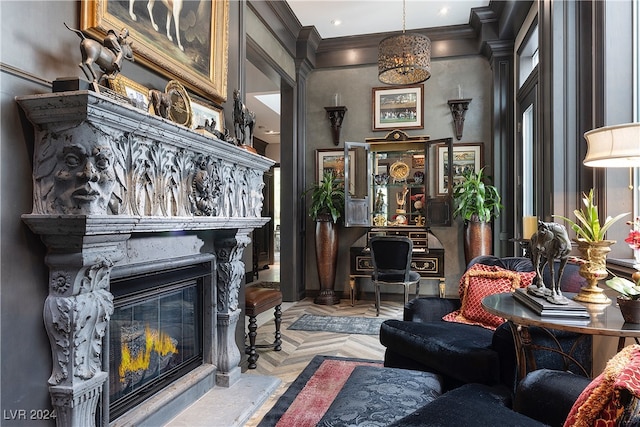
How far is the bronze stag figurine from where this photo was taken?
1.52m

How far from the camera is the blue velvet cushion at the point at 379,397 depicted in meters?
1.31

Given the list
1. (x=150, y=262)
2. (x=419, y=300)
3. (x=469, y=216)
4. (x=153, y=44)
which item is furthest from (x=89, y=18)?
(x=469, y=216)

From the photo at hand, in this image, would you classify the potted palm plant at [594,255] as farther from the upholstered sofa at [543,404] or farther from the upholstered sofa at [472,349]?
the upholstered sofa at [543,404]

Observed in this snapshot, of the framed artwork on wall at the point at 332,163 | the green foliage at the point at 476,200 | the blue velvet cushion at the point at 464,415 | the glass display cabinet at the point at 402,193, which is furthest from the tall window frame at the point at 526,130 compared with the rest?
the blue velvet cushion at the point at 464,415

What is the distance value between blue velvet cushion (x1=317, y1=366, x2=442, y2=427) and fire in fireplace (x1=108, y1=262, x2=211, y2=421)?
1083 mm

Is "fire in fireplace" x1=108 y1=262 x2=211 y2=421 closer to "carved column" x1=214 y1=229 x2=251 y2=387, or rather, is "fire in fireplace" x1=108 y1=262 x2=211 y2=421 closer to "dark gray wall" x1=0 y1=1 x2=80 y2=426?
"carved column" x1=214 y1=229 x2=251 y2=387

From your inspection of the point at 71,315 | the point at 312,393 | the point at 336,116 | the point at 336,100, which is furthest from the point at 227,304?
the point at 336,100

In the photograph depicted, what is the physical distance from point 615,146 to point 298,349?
8.82 feet

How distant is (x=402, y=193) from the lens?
5531 millimetres

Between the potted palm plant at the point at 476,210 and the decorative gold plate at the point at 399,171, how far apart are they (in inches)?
31.4

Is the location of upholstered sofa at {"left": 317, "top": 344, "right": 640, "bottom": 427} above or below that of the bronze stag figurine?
below

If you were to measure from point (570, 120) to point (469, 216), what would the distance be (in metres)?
2.05

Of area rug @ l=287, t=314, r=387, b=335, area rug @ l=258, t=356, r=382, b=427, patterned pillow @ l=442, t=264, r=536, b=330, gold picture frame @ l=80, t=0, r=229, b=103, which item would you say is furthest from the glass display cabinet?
gold picture frame @ l=80, t=0, r=229, b=103

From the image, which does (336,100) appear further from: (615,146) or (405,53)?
(615,146)
